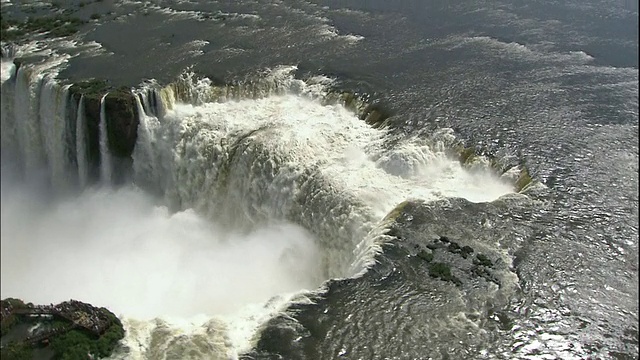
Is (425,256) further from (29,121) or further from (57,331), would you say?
(29,121)

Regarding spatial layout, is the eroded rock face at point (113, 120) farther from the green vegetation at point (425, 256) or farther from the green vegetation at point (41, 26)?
the green vegetation at point (425, 256)

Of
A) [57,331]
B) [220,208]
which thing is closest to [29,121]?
[220,208]

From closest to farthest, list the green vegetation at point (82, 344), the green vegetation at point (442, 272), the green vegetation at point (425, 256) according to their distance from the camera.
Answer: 1. the green vegetation at point (82, 344)
2. the green vegetation at point (442, 272)
3. the green vegetation at point (425, 256)

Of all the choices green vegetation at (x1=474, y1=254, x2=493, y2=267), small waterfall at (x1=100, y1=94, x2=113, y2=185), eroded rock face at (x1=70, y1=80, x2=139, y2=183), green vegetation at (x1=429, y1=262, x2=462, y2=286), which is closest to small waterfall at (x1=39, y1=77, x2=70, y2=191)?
eroded rock face at (x1=70, y1=80, x2=139, y2=183)

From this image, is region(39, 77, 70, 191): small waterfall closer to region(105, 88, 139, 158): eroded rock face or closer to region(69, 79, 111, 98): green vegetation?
region(69, 79, 111, 98): green vegetation

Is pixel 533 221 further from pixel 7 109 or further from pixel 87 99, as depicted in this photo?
pixel 7 109

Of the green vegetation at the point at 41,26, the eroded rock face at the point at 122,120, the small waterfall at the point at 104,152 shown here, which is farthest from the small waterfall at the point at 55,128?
the green vegetation at the point at 41,26

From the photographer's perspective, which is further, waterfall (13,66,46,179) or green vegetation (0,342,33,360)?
waterfall (13,66,46,179)
